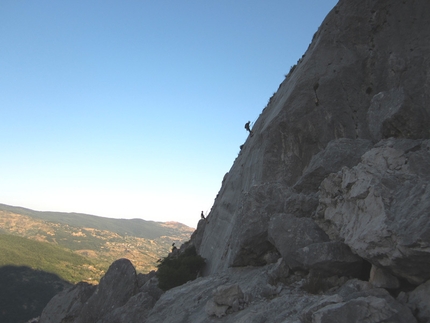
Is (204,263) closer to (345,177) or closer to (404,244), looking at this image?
(345,177)

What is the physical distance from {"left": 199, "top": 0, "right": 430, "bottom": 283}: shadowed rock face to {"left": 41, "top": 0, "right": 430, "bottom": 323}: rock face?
0.08m

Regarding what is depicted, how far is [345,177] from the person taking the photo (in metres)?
12.6

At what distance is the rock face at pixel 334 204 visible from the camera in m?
8.66

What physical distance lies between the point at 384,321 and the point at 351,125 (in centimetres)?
1945

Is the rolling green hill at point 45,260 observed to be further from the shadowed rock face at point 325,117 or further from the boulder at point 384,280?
the boulder at point 384,280

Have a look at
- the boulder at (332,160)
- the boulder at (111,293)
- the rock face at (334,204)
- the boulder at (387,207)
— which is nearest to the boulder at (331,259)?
the rock face at (334,204)

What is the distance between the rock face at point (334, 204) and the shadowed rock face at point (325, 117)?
80mm

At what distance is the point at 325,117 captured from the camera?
25.2 metres

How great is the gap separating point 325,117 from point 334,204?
13.7 metres

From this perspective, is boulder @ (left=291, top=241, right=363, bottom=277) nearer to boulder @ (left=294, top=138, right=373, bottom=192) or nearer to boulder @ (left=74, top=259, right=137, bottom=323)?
boulder @ (left=294, top=138, right=373, bottom=192)

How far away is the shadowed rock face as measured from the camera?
53.3 feet

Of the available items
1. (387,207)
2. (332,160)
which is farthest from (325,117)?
(387,207)

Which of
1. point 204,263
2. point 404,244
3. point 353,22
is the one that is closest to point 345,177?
point 404,244

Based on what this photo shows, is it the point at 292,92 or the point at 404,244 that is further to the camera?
the point at 292,92
